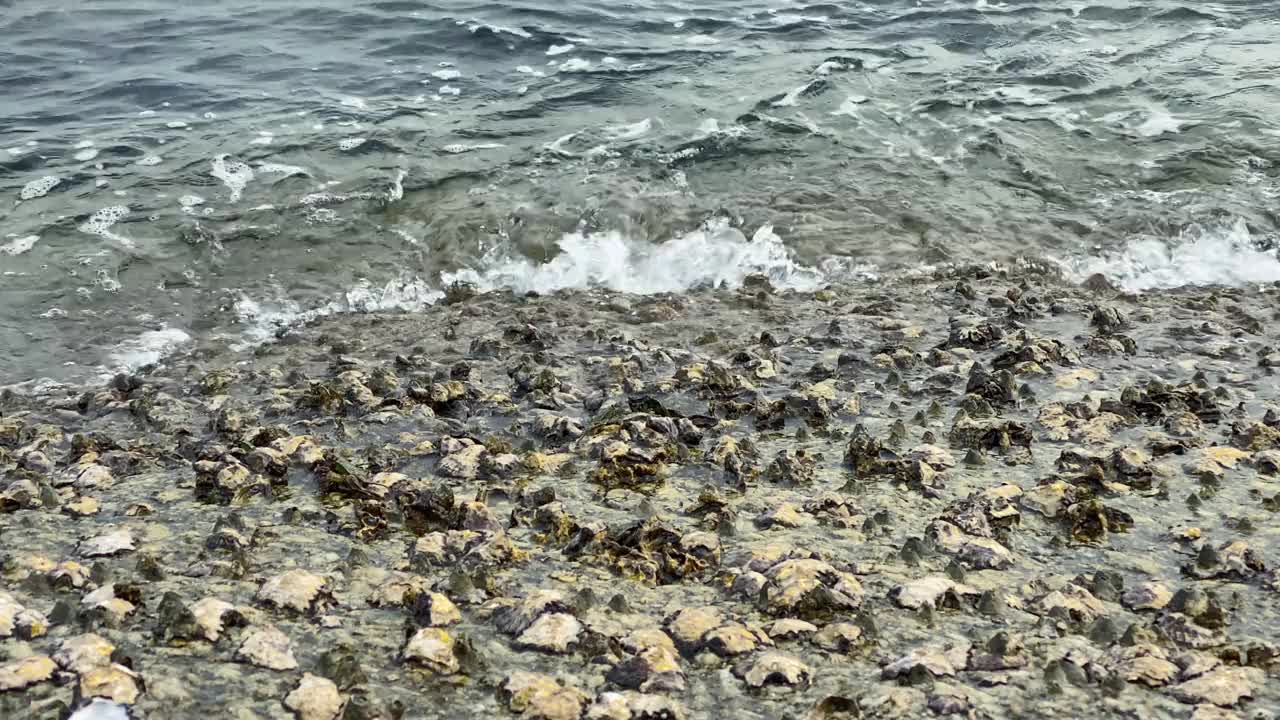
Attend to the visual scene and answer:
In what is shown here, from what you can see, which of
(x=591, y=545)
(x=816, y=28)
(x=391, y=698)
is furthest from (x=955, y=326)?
(x=816, y=28)

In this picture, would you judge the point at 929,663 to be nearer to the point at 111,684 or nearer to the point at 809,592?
the point at 809,592

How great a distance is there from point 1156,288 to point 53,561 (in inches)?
453

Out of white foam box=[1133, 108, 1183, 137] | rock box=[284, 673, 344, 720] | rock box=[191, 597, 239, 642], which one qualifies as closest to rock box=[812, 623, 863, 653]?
rock box=[284, 673, 344, 720]

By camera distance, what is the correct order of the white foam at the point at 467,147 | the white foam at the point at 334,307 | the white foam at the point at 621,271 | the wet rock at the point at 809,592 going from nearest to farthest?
1. the wet rock at the point at 809,592
2. the white foam at the point at 334,307
3. the white foam at the point at 621,271
4. the white foam at the point at 467,147

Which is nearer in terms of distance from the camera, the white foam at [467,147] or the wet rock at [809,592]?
the wet rock at [809,592]

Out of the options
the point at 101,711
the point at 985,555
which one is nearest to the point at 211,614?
the point at 101,711

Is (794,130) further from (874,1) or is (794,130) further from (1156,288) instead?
(874,1)

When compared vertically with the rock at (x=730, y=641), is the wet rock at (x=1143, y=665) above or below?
above

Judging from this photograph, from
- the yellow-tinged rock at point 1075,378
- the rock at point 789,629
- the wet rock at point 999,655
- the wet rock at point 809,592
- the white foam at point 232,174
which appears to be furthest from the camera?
the white foam at point 232,174

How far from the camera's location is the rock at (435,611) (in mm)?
5109

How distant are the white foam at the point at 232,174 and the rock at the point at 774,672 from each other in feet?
38.2

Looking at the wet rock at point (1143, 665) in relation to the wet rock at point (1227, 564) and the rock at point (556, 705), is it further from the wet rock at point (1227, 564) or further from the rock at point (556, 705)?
the rock at point (556, 705)

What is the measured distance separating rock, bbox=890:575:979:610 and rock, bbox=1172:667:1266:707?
1.08 meters

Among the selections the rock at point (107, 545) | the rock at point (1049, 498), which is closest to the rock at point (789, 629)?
the rock at point (1049, 498)
